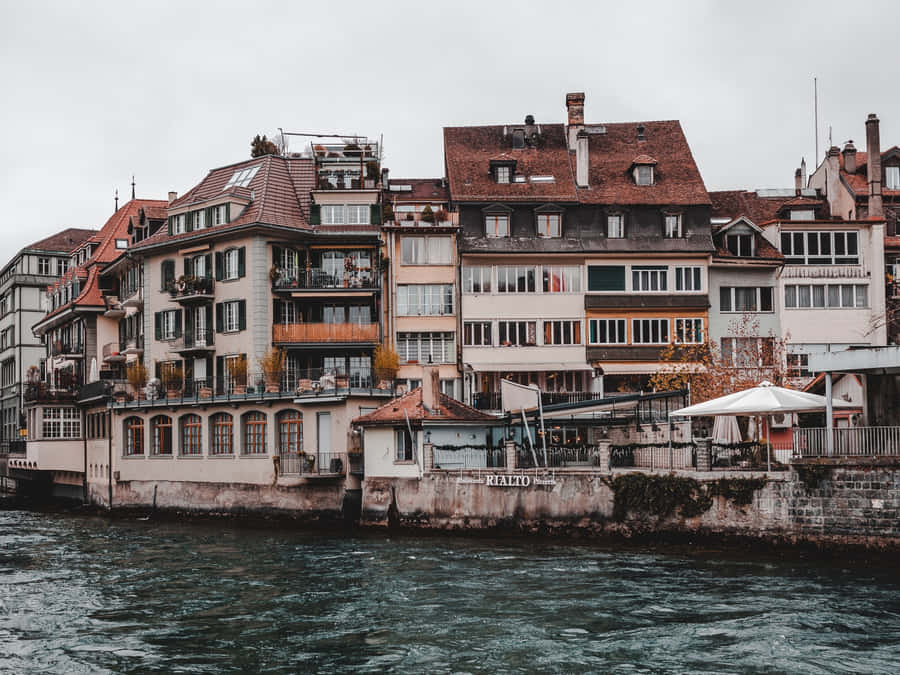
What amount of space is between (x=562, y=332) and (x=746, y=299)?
371 inches

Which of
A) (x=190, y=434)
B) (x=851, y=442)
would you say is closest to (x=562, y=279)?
(x=190, y=434)

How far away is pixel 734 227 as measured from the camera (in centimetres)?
5644

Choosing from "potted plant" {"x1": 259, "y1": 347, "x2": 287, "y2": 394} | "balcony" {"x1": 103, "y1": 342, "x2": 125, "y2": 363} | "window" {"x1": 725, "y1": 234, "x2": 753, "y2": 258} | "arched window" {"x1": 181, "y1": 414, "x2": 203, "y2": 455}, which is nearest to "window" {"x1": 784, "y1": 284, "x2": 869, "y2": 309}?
"window" {"x1": 725, "y1": 234, "x2": 753, "y2": 258}

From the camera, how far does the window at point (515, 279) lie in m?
54.9

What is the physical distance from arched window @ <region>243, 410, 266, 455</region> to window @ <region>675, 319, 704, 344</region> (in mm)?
19966

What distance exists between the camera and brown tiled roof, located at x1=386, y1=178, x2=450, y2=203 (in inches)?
2271

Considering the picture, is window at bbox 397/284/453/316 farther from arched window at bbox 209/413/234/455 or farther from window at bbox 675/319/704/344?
window at bbox 675/319/704/344

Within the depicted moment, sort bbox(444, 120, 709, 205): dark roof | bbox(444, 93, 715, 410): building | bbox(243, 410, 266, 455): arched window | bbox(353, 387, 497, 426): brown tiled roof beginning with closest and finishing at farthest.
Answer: bbox(353, 387, 497, 426): brown tiled roof, bbox(243, 410, 266, 455): arched window, bbox(444, 93, 715, 410): building, bbox(444, 120, 709, 205): dark roof

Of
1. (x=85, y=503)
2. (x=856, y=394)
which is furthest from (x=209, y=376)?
(x=856, y=394)

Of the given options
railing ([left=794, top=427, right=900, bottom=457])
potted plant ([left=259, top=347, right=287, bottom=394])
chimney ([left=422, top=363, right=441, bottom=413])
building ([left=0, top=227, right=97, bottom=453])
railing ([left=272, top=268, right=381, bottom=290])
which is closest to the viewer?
railing ([left=794, top=427, right=900, bottom=457])

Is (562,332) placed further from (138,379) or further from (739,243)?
(138,379)

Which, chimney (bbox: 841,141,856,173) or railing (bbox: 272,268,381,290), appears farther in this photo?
chimney (bbox: 841,141,856,173)

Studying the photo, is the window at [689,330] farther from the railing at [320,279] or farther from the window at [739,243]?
the railing at [320,279]

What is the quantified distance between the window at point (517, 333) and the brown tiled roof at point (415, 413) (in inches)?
423
